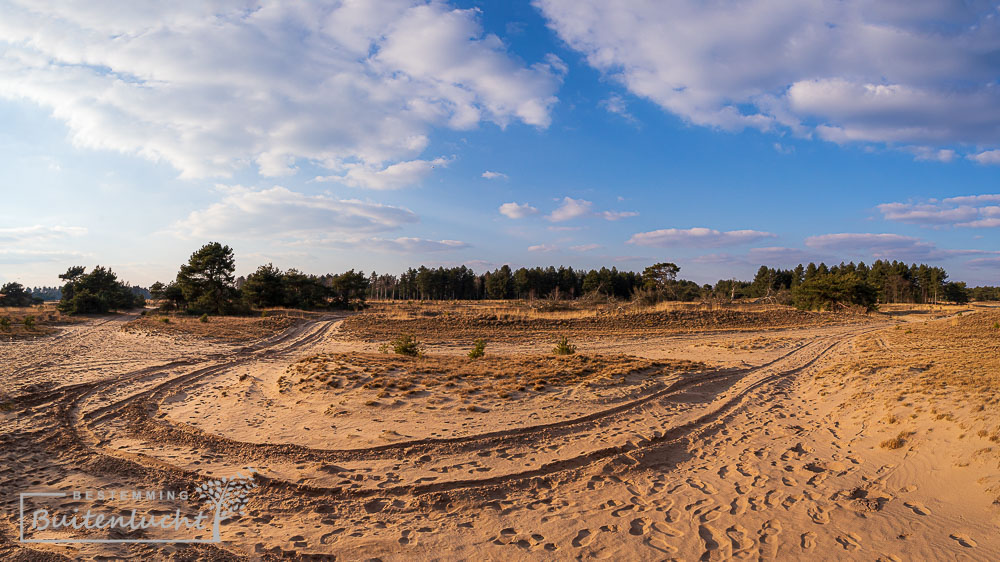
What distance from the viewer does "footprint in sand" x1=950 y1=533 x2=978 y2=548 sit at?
16.0 feet

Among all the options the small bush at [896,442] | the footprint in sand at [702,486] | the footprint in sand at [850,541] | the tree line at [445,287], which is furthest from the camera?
the tree line at [445,287]

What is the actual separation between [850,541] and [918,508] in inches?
66.1

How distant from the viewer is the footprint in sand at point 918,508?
5652mm

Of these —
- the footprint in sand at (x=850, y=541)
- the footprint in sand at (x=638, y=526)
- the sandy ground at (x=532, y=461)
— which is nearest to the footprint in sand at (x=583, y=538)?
the sandy ground at (x=532, y=461)

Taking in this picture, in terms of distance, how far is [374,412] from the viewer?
959cm

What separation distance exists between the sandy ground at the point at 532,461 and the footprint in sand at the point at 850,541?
0.08ft

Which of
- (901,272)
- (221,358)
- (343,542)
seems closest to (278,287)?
(221,358)

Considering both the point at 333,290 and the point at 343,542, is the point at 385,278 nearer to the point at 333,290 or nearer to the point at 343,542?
the point at 333,290

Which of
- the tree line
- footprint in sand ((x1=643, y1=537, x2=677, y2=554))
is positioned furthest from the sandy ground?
the tree line

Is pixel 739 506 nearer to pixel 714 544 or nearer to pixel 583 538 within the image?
pixel 714 544

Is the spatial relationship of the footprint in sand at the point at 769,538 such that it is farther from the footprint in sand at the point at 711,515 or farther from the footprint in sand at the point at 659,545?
the footprint in sand at the point at 659,545

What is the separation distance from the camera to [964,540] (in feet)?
16.3

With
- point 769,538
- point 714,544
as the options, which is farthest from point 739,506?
point 714,544

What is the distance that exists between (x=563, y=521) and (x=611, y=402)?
5.66m
